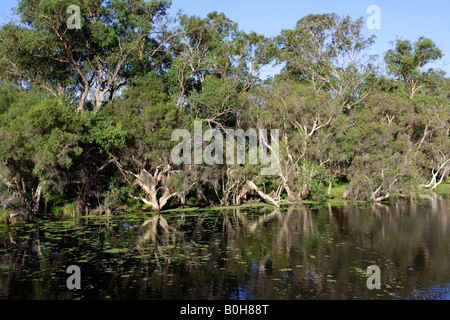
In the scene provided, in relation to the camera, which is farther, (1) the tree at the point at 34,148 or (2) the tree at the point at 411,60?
(2) the tree at the point at 411,60

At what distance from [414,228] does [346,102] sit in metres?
29.2

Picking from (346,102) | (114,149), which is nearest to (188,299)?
(114,149)

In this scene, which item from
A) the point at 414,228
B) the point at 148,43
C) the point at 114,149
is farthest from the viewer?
the point at 148,43

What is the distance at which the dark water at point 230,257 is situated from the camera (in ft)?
41.1

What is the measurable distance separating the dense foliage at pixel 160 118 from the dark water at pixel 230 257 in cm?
385

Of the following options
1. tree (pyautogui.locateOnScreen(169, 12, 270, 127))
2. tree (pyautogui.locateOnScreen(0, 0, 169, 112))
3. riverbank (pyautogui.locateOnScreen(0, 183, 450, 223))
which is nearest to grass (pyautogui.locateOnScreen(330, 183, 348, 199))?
riverbank (pyautogui.locateOnScreen(0, 183, 450, 223))

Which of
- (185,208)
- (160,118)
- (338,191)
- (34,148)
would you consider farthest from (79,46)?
(338,191)

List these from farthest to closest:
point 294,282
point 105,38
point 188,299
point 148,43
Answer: point 148,43, point 105,38, point 294,282, point 188,299

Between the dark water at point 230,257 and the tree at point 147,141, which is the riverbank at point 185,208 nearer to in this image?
the tree at point 147,141

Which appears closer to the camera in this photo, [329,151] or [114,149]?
[114,149]

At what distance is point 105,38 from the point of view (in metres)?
31.6

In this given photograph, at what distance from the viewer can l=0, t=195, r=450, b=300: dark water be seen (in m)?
12.5

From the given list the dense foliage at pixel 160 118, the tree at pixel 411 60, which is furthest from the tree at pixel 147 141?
the tree at pixel 411 60
